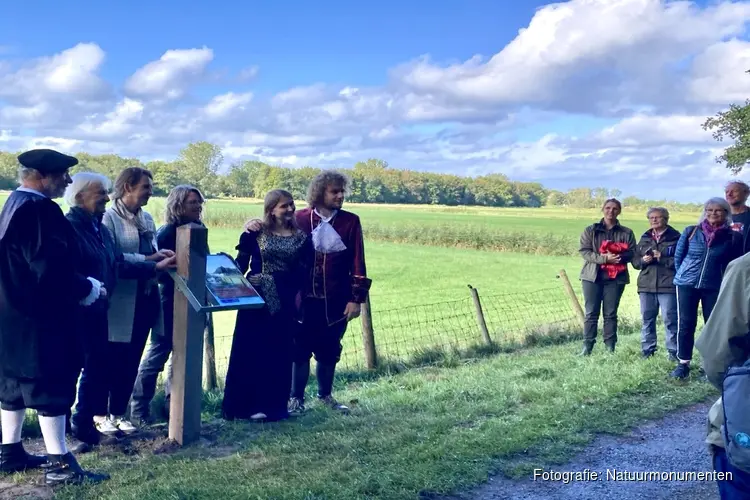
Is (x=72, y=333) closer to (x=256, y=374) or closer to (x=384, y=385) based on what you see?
(x=256, y=374)

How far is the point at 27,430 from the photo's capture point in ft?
16.2

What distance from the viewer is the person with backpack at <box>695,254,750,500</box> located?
2332mm

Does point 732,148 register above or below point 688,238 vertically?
above

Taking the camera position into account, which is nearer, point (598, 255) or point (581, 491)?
point (581, 491)

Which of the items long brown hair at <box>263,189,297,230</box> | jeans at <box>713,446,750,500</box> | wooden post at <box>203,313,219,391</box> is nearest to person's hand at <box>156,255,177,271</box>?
long brown hair at <box>263,189,297,230</box>

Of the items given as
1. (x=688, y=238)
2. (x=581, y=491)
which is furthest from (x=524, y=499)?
(x=688, y=238)

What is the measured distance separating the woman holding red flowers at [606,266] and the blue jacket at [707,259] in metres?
1.16

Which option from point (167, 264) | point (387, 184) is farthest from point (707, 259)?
point (387, 184)

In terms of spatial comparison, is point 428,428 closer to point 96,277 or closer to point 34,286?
point 96,277

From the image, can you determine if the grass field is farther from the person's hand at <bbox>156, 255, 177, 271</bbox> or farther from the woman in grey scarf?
the person's hand at <bbox>156, 255, 177, 271</bbox>

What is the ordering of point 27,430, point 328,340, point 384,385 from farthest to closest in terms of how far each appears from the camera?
point 384,385, point 328,340, point 27,430

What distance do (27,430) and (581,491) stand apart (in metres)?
3.85

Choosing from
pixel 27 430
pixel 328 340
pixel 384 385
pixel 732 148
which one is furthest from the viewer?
pixel 732 148

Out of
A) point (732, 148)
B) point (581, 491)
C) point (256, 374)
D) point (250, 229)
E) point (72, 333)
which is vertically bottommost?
point (581, 491)
